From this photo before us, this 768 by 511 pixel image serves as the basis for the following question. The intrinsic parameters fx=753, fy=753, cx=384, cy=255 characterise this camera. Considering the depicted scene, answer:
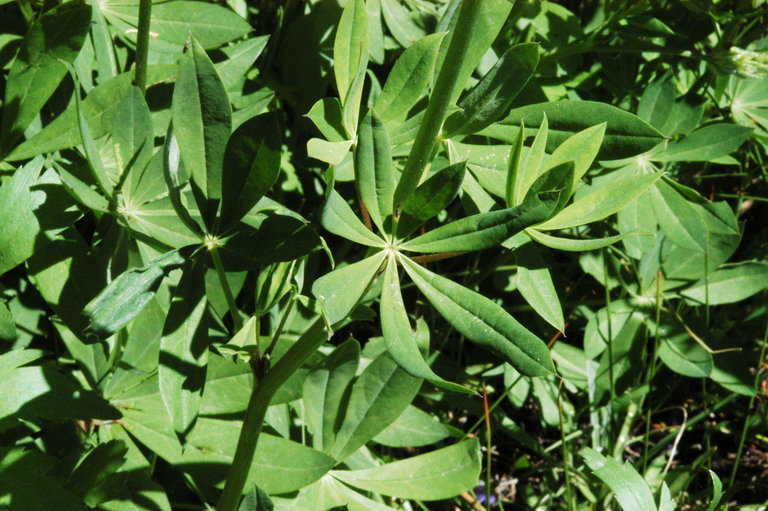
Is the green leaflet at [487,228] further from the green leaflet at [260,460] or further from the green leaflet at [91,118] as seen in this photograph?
the green leaflet at [91,118]

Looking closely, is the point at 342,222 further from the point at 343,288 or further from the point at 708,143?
the point at 708,143

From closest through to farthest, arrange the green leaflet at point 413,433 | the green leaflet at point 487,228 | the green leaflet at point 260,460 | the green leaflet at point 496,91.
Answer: the green leaflet at point 487,228
the green leaflet at point 496,91
the green leaflet at point 260,460
the green leaflet at point 413,433

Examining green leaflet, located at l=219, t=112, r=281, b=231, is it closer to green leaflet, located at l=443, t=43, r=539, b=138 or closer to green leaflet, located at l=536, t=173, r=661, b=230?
green leaflet, located at l=443, t=43, r=539, b=138

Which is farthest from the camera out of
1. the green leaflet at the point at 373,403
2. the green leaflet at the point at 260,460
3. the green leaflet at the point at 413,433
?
the green leaflet at the point at 413,433

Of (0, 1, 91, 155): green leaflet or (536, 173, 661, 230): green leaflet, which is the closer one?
(536, 173, 661, 230): green leaflet

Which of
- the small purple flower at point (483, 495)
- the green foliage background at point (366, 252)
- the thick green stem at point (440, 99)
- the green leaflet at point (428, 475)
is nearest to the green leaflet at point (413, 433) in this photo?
the green foliage background at point (366, 252)

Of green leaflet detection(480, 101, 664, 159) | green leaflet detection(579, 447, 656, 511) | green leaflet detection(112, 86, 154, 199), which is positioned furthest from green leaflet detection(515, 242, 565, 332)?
green leaflet detection(112, 86, 154, 199)

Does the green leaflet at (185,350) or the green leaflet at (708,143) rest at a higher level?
the green leaflet at (708,143)
